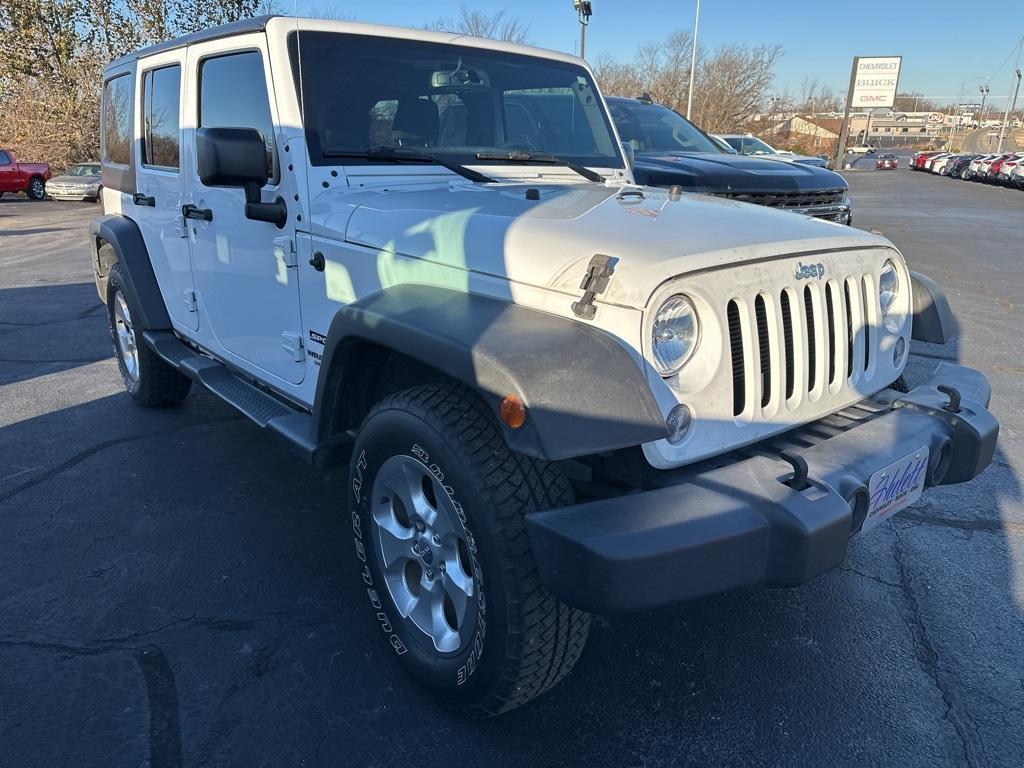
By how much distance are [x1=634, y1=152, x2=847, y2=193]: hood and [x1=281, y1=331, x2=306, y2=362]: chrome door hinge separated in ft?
13.3

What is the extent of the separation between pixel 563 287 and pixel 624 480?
57 centimetres

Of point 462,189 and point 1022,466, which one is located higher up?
point 462,189

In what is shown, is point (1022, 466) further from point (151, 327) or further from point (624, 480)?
point (151, 327)

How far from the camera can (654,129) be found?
8.38 metres

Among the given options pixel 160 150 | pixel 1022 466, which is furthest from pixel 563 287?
pixel 1022 466

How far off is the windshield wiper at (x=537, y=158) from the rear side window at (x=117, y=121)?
2584 mm

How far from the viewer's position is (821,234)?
2.42m

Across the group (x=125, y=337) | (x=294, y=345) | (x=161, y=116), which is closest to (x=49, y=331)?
(x=125, y=337)

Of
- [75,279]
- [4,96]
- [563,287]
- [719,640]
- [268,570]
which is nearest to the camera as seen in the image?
[563,287]

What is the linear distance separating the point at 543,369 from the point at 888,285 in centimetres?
157

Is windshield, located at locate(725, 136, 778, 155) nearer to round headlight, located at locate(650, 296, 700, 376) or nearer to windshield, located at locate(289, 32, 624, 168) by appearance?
windshield, located at locate(289, 32, 624, 168)

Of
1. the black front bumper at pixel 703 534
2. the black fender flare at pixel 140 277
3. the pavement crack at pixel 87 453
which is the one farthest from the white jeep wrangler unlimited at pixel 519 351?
the pavement crack at pixel 87 453

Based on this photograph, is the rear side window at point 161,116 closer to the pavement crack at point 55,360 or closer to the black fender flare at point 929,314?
the pavement crack at point 55,360

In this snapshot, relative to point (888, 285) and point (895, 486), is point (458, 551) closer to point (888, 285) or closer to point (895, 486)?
point (895, 486)
